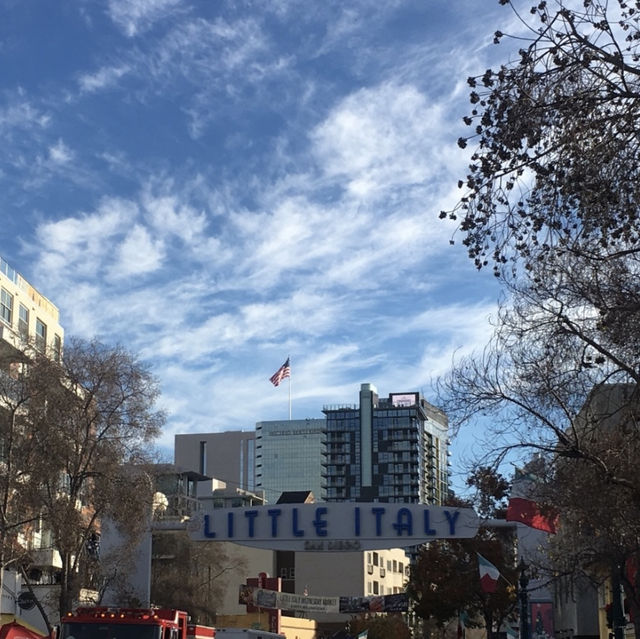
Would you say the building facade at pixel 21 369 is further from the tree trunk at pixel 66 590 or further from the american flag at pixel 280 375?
the american flag at pixel 280 375

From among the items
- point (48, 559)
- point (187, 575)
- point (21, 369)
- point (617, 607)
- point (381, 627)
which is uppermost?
point (21, 369)

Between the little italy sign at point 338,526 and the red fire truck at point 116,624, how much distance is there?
20.0 meters

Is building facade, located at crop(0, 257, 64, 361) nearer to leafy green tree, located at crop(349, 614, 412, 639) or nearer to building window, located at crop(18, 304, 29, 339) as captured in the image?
building window, located at crop(18, 304, 29, 339)

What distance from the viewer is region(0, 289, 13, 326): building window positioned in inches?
2137

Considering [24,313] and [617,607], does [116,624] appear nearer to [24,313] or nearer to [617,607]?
[617,607]

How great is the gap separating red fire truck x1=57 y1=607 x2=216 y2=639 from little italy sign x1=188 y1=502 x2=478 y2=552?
19965mm

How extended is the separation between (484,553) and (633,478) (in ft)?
115

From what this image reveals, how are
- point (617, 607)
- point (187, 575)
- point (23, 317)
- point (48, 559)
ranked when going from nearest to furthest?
point (617, 607) → point (48, 559) → point (23, 317) → point (187, 575)

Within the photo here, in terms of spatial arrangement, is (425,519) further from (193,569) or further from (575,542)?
(193,569)

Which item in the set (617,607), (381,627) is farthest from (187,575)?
(617,607)

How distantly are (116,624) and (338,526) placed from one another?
20858 mm

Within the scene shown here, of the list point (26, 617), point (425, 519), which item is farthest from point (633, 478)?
point (26, 617)

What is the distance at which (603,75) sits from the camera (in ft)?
44.0

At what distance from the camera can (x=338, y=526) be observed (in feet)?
141
